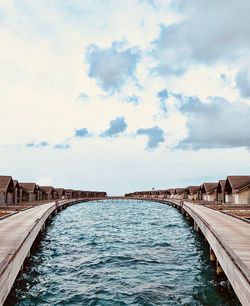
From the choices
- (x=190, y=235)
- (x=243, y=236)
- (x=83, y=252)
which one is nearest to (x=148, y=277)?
(x=243, y=236)

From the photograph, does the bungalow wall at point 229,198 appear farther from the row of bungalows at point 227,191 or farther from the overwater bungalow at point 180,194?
the overwater bungalow at point 180,194

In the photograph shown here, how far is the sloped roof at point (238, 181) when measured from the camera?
62253mm

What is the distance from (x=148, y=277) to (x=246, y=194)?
46.2 m

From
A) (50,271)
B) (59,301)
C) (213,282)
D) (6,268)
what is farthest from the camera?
(50,271)

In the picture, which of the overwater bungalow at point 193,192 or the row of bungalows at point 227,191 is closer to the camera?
the row of bungalows at point 227,191

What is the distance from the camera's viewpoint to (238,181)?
2501 inches

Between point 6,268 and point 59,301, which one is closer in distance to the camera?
point 6,268

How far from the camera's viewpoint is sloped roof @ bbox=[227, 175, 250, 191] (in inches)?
2451

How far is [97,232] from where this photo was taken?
38812mm

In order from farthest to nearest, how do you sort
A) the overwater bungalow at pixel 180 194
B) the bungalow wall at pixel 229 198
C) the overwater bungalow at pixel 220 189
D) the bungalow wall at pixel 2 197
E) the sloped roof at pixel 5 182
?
the overwater bungalow at pixel 180 194 < the overwater bungalow at pixel 220 189 < the bungalow wall at pixel 229 198 < the sloped roof at pixel 5 182 < the bungalow wall at pixel 2 197

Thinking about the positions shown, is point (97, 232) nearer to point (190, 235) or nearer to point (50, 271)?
point (190, 235)

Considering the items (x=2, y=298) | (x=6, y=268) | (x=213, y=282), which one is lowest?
(x=213, y=282)

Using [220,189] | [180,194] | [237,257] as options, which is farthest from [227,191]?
[237,257]

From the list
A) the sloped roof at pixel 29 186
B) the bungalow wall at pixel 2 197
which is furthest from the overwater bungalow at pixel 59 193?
the bungalow wall at pixel 2 197
